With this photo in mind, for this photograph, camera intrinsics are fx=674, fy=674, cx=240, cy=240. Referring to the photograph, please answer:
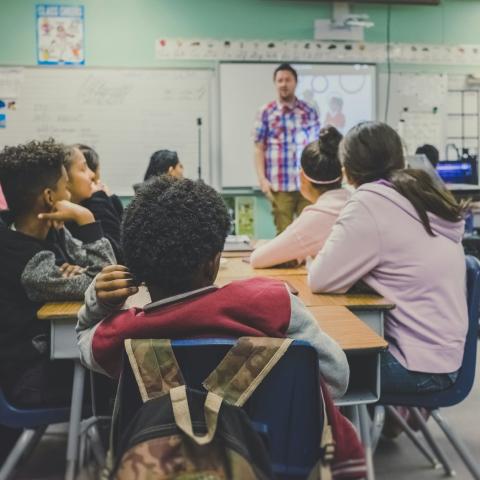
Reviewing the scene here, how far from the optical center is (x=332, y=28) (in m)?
5.57

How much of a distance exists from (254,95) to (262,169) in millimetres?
717

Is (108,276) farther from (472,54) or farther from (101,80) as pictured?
(472,54)

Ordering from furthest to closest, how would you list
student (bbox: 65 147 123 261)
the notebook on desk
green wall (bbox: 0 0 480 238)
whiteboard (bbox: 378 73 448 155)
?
1. whiteboard (bbox: 378 73 448 155)
2. green wall (bbox: 0 0 480 238)
3. the notebook on desk
4. student (bbox: 65 147 123 261)

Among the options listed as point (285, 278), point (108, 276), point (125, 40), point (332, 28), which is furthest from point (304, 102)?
point (108, 276)

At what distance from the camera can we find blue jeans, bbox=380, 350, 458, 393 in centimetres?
188

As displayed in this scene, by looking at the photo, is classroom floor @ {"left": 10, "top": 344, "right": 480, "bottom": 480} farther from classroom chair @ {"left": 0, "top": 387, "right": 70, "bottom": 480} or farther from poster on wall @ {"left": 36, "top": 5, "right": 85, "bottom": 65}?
poster on wall @ {"left": 36, "top": 5, "right": 85, "bottom": 65}

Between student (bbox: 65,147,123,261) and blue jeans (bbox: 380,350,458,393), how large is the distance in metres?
1.05

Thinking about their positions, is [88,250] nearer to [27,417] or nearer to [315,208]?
[27,417]

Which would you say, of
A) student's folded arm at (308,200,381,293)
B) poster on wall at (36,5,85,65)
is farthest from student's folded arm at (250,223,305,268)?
poster on wall at (36,5,85,65)

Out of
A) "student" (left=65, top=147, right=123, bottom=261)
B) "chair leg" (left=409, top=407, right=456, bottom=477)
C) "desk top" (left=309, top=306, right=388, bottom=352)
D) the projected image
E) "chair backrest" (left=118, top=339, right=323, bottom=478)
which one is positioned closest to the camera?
"chair backrest" (left=118, top=339, right=323, bottom=478)

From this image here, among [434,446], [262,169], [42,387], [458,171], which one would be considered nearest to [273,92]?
[262,169]

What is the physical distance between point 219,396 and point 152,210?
0.32m

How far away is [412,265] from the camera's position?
190 centimetres

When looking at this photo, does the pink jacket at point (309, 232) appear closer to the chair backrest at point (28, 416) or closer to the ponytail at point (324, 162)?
the ponytail at point (324, 162)
